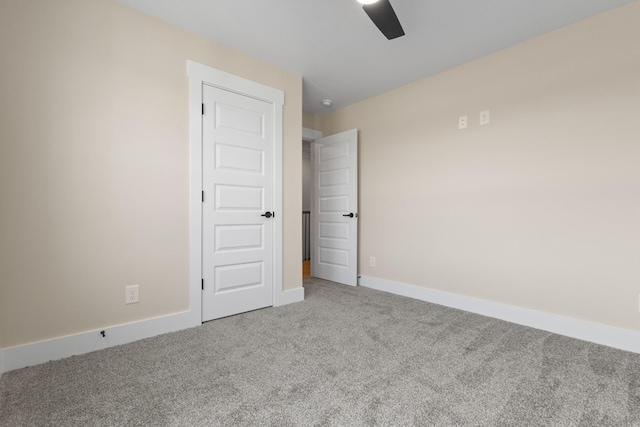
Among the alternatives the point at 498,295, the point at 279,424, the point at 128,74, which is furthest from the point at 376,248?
the point at 128,74

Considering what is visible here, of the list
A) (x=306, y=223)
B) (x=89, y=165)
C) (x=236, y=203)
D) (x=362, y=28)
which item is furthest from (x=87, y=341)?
(x=306, y=223)

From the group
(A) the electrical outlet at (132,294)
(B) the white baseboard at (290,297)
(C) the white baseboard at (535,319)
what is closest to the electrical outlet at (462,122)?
(C) the white baseboard at (535,319)

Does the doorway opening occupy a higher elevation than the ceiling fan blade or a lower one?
lower

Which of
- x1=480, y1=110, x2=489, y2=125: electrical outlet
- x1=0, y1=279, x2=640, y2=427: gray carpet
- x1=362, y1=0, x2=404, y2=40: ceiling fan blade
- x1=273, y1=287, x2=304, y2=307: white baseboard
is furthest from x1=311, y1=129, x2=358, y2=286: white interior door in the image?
x1=362, y1=0, x2=404, y2=40: ceiling fan blade

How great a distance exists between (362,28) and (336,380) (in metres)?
2.52

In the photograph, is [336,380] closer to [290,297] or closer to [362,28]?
[290,297]

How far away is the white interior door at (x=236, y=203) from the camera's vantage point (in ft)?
8.34

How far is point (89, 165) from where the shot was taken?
1989 millimetres

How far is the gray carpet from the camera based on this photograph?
133 centimetres

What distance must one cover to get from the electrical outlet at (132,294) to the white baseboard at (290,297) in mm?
1208

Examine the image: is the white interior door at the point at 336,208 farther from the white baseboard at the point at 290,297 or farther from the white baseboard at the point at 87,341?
the white baseboard at the point at 87,341

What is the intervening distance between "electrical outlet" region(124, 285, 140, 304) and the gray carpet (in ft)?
1.01

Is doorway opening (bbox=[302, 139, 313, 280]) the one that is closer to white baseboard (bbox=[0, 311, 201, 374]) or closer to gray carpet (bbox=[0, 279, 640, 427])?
white baseboard (bbox=[0, 311, 201, 374])

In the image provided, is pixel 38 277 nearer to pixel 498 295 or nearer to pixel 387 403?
pixel 387 403
